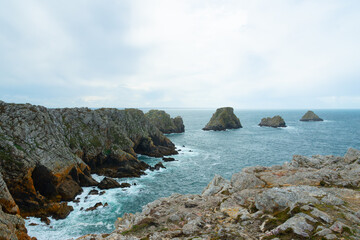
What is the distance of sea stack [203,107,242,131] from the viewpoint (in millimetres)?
140125

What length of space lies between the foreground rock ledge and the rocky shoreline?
1103 cm

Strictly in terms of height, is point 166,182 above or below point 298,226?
below

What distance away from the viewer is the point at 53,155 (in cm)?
3488

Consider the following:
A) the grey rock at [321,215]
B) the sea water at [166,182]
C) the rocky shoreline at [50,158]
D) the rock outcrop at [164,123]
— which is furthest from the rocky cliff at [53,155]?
the rock outcrop at [164,123]

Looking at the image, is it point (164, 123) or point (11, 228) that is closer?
point (11, 228)

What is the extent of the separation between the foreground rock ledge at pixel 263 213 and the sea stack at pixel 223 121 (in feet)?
402

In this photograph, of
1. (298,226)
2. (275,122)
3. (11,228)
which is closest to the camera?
(298,226)

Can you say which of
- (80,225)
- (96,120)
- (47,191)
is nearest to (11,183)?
(47,191)

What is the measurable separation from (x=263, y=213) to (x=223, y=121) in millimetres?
134884

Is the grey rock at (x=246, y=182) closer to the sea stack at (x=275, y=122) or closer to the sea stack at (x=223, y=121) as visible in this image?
the sea stack at (x=223, y=121)

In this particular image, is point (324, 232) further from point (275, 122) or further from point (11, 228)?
point (275, 122)

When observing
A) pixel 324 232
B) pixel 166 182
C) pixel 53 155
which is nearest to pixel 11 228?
pixel 324 232

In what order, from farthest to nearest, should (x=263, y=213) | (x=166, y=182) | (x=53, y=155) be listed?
(x=166, y=182) → (x=53, y=155) → (x=263, y=213)

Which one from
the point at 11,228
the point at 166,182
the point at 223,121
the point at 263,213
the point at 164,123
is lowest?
the point at 166,182
